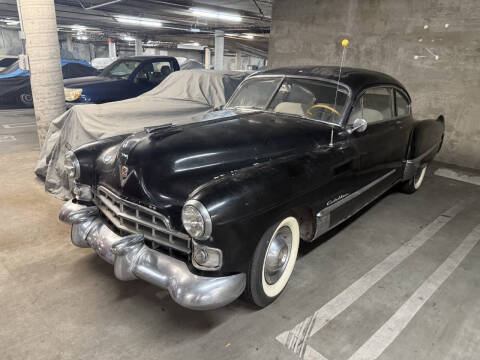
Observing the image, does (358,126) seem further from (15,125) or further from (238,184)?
(15,125)

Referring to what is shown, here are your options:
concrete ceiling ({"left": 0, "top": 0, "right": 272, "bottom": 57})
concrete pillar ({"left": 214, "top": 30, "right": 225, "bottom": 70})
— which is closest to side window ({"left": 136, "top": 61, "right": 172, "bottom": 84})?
concrete ceiling ({"left": 0, "top": 0, "right": 272, "bottom": 57})

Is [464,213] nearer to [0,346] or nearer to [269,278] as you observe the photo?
[269,278]

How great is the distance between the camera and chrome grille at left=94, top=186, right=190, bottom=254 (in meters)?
2.18

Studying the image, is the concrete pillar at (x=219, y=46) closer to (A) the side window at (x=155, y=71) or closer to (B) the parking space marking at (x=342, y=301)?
(A) the side window at (x=155, y=71)

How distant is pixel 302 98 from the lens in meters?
3.46

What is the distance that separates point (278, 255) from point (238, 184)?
28.7 inches

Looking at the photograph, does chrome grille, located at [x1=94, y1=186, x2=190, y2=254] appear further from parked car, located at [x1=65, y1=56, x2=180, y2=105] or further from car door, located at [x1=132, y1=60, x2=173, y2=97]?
car door, located at [x1=132, y1=60, x2=173, y2=97]

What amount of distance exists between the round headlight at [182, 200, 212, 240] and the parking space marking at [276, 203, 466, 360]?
2.99 ft

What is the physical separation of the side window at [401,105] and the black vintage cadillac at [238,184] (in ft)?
1.52

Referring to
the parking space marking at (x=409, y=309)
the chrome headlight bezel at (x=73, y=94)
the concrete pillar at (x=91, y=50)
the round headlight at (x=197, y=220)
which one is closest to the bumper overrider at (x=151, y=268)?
the round headlight at (x=197, y=220)

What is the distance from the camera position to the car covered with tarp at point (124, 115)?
14.6 ft

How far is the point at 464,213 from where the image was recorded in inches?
172

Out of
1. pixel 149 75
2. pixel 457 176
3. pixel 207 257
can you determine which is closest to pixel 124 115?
pixel 207 257

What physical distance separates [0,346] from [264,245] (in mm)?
1746
